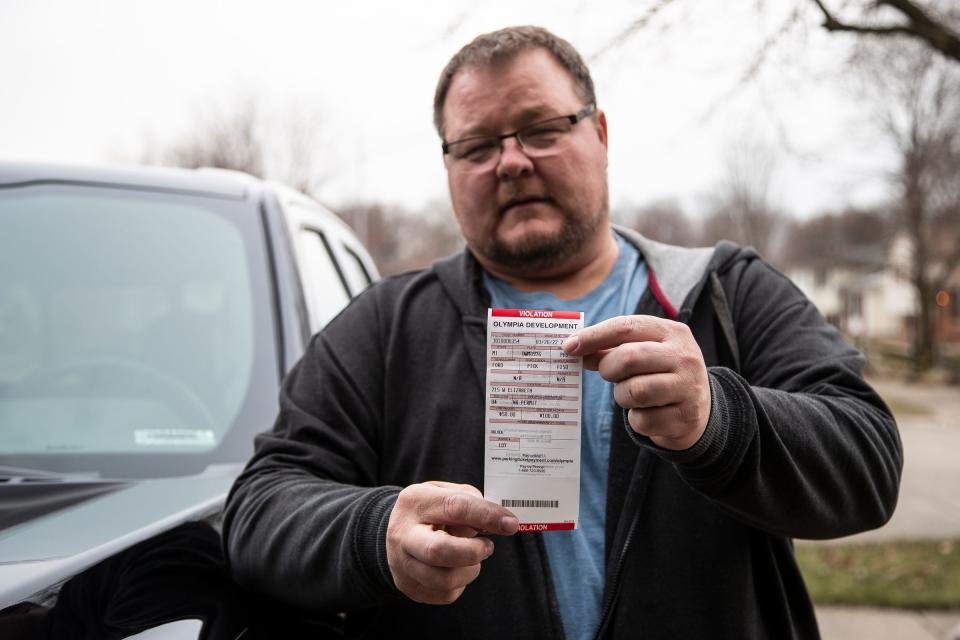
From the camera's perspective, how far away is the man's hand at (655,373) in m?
A: 1.23

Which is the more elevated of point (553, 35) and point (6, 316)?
point (553, 35)

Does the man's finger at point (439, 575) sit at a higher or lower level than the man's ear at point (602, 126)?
lower

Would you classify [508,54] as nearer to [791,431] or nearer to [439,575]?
[791,431]

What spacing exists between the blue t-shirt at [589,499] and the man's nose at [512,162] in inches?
12.2

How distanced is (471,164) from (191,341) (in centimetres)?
90

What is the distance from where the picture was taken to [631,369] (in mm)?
1236

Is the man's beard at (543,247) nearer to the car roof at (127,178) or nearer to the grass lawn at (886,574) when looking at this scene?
the car roof at (127,178)

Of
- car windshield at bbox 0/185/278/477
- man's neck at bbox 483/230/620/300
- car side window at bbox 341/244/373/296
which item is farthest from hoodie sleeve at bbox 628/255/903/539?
car side window at bbox 341/244/373/296

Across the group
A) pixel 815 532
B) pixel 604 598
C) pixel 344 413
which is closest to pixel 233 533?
pixel 344 413

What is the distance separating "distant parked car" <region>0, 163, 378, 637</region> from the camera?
1.85 metres

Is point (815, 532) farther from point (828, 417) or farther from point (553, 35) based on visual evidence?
point (553, 35)

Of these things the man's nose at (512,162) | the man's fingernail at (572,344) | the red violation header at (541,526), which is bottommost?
the red violation header at (541,526)

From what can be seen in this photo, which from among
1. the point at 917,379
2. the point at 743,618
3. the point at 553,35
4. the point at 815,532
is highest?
the point at 553,35

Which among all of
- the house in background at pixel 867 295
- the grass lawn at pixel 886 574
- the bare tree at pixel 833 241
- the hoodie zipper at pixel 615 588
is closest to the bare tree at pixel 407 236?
the bare tree at pixel 833 241
